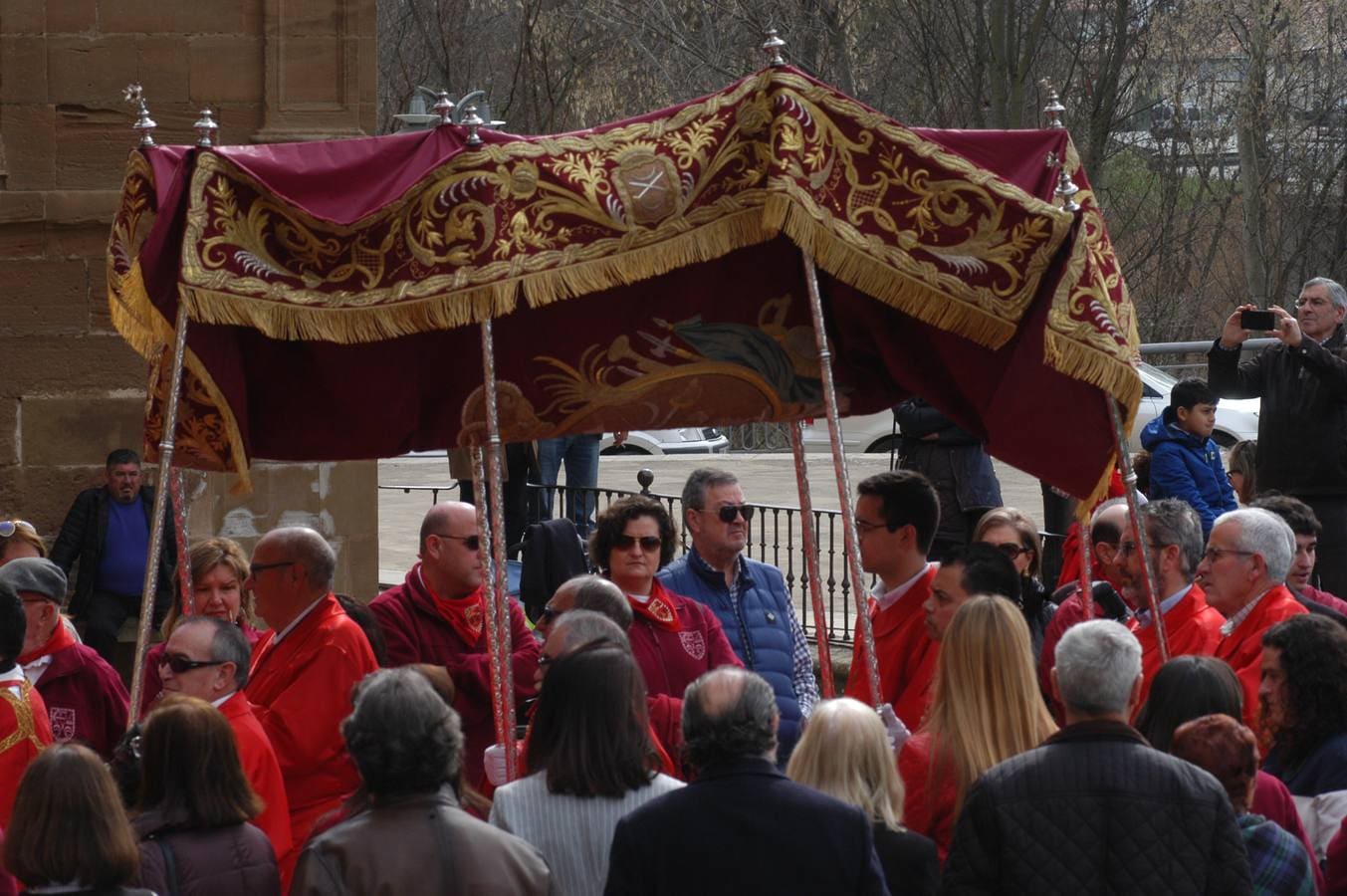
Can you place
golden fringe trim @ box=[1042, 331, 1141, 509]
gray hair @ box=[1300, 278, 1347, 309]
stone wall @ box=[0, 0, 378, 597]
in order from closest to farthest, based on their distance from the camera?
golden fringe trim @ box=[1042, 331, 1141, 509] < gray hair @ box=[1300, 278, 1347, 309] < stone wall @ box=[0, 0, 378, 597]

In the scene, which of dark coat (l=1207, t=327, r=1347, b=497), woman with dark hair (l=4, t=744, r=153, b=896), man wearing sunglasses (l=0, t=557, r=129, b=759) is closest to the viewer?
woman with dark hair (l=4, t=744, r=153, b=896)

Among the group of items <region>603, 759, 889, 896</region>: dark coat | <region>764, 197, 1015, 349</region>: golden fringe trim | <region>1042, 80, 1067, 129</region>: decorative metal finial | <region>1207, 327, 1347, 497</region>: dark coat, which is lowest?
<region>603, 759, 889, 896</region>: dark coat

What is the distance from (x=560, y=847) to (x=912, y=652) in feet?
7.04

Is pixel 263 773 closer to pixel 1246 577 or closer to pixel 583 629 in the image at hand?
pixel 583 629

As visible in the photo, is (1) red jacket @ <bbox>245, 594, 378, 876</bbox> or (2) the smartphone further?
(2) the smartphone

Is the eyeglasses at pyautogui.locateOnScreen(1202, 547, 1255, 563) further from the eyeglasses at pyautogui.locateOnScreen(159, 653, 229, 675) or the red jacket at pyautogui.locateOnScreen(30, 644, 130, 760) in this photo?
the red jacket at pyautogui.locateOnScreen(30, 644, 130, 760)

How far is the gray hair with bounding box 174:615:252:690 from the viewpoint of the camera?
5.53 metres

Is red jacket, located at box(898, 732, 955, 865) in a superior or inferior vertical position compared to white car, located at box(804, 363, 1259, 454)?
inferior

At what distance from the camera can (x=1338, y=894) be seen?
495 cm

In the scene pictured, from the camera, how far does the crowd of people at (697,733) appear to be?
171 inches

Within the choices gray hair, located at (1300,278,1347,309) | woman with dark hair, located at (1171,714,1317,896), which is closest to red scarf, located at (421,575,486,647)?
woman with dark hair, located at (1171,714,1317,896)

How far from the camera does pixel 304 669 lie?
6.30 m

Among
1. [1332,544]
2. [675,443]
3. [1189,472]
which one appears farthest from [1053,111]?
[675,443]

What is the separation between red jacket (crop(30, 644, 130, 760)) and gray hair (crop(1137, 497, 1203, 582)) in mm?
3340
